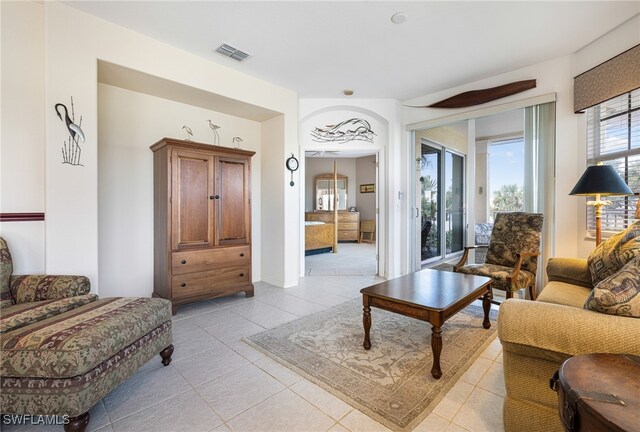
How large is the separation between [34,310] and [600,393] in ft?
8.88

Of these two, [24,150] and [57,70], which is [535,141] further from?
[24,150]

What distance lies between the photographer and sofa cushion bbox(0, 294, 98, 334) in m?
1.63

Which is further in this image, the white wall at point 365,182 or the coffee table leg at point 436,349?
the white wall at point 365,182

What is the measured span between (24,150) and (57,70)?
0.72 meters

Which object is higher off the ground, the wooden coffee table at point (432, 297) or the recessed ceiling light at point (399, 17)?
the recessed ceiling light at point (399, 17)

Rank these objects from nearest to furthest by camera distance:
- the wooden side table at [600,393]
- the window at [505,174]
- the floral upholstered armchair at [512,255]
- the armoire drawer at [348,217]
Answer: the wooden side table at [600,393]
the floral upholstered armchair at [512,255]
the window at [505,174]
the armoire drawer at [348,217]

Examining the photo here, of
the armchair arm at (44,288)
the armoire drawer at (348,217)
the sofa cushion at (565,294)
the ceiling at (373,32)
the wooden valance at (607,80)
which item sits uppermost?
the ceiling at (373,32)

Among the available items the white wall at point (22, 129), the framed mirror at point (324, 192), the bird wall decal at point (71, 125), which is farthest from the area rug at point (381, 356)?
the framed mirror at point (324, 192)

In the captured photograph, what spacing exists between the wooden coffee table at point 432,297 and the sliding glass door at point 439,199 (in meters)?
2.37

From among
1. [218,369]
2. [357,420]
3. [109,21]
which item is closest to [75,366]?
[218,369]

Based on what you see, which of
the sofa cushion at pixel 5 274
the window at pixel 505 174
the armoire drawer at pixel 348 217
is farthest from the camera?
the armoire drawer at pixel 348 217

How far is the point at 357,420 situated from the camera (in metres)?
1.56

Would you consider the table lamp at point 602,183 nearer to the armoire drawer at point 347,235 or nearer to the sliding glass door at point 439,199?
the sliding glass door at point 439,199

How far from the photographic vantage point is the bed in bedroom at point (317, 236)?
6922 millimetres
